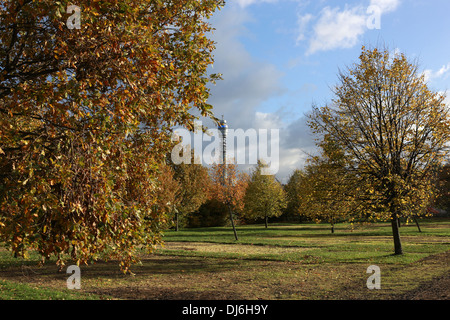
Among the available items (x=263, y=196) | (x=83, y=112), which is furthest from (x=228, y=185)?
(x=83, y=112)

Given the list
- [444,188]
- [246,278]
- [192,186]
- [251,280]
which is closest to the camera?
[251,280]

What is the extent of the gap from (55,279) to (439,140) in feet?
55.3

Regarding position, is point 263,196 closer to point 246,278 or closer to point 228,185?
point 228,185

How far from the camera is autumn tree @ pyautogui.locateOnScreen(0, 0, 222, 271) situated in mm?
5305

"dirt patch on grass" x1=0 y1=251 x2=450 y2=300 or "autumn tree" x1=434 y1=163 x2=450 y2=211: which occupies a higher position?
"autumn tree" x1=434 y1=163 x2=450 y2=211

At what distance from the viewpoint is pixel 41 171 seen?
17.7ft

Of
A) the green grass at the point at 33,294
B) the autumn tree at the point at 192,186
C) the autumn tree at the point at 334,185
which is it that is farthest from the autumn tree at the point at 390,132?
the autumn tree at the point at 192,186

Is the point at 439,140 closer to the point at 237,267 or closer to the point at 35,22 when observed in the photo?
the point at 237,267

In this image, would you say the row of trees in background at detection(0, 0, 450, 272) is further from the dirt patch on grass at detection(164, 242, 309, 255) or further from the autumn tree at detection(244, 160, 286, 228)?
the autumn tree at detection(244, 160, 286, 228)

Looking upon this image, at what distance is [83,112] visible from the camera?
590 centimetres

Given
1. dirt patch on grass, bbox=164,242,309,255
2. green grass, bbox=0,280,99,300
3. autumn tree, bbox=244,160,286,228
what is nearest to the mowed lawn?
green grass, bbox=0,280,99,300

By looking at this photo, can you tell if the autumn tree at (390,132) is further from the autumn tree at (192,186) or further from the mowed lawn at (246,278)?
the autumn tree at (192,186)

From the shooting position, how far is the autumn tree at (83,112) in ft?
17.4
